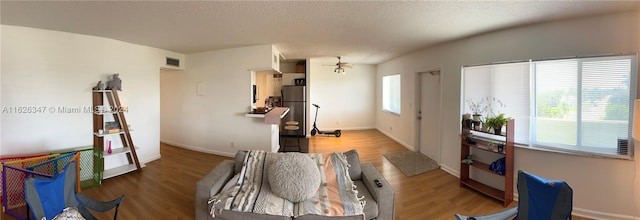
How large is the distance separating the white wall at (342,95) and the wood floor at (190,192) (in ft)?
10.6

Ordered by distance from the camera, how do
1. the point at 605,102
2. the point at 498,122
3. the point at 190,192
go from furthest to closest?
the point at 190,192 → the point at 498,122 → the point at 605,102

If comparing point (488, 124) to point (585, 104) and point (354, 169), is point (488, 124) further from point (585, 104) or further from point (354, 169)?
point (354, 169)

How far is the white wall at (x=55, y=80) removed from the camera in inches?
123

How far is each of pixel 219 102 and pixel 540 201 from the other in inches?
196

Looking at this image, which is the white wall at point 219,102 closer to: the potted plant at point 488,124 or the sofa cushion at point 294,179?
the sofa cushion at point 294,179

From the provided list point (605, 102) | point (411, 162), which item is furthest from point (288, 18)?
point (605, 102)

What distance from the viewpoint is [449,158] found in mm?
4078

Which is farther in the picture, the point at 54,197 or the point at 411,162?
the point at 411,162

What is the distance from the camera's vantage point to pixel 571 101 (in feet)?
8.91

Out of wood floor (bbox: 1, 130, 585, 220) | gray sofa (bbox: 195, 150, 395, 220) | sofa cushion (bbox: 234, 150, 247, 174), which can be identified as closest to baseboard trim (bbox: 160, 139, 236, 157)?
wood floor (bbox: 1, 130, 585, 220)

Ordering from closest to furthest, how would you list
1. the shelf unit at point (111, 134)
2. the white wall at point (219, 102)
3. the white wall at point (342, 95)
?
the shelf unit at point (111, 134), the white wall at point (219, 102), the white wall at point (342, 95)

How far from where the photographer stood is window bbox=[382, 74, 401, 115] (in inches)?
264

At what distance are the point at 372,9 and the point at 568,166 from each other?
2.78m

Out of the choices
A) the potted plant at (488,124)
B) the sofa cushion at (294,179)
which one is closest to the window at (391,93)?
Answer: the potted plant at (488,124)
